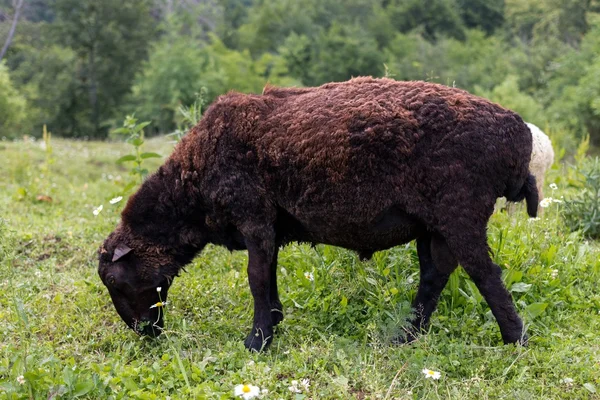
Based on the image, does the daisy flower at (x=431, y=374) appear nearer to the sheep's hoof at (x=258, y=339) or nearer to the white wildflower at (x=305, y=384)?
the white wildflower at (x=305, y=384)

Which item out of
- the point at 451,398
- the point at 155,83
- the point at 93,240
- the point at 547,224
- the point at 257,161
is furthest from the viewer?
the point at 155,83

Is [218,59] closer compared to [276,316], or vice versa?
[276,316]

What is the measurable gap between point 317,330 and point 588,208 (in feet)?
11.8

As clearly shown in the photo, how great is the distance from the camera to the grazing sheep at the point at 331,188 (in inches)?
151

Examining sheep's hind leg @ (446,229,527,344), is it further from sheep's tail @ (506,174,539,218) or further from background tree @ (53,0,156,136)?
background tree @ (53,0,156,136)

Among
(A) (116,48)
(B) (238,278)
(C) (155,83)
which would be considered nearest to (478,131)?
(B) (238,278)

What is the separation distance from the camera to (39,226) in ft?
23.4

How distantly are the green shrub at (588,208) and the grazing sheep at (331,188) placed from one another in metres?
2.46

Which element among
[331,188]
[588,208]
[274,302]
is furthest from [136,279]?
[588,208]

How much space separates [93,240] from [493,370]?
4.65 metres

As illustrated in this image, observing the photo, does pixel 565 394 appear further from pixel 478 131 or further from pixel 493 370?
pixel 478 131

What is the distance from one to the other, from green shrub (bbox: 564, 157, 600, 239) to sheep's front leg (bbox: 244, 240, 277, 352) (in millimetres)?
3644

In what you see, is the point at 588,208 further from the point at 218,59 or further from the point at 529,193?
the point at 218,59

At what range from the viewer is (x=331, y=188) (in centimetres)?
396
